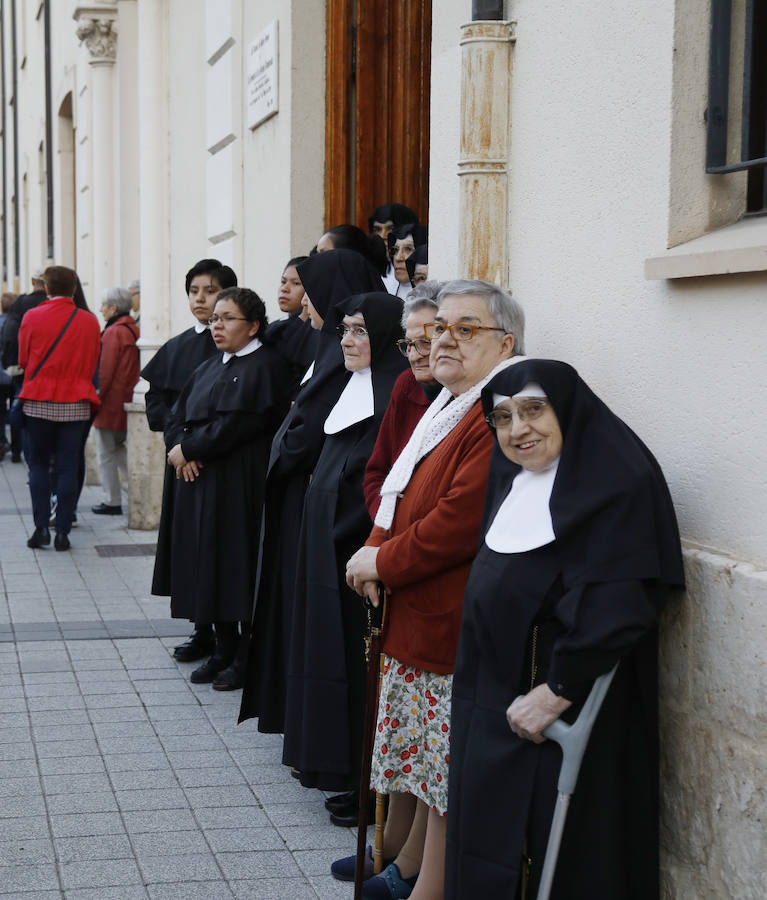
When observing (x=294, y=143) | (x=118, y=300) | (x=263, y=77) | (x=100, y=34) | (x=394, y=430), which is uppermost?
(x=100, y=34)

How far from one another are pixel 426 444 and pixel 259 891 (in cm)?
143

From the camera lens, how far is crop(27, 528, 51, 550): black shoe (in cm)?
984

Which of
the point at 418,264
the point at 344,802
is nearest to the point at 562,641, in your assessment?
the point at 344,802

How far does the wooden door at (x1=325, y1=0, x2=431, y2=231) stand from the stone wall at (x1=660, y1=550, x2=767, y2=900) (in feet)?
16.4

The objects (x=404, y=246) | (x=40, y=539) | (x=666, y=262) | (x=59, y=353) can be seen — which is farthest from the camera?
(x=40, y=539)

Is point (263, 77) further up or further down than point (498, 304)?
further up

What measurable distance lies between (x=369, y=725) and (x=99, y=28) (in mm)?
11030

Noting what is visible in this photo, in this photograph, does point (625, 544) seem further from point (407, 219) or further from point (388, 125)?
point (388, 125)

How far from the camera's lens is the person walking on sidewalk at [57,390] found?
382 inches

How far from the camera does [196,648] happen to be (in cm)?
667

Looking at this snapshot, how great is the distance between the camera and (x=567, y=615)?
2.93 metres

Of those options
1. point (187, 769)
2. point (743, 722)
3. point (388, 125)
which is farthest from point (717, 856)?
point (388, 125)

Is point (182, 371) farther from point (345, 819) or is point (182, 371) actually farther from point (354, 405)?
point (345, 819)

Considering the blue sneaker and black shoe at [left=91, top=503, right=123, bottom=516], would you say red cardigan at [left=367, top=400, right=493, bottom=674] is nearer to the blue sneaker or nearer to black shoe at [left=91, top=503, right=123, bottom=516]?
the blue sneaker
